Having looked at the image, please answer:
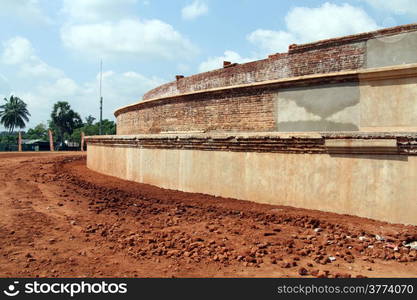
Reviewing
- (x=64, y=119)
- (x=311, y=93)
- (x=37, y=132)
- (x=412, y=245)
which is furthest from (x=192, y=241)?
(x=37, y=132)

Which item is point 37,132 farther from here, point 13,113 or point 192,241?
point 192,241

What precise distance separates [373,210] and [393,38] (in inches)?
161

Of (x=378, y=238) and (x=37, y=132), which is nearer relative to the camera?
(x=378, y=238)

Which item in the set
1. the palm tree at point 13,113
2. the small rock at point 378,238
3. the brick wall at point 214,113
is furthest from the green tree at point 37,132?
the small rock at point 378,238

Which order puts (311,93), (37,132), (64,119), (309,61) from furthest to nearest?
(37,132) < (64,119) < (309,61) < (311,93)

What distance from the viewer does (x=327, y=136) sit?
16.8 feet

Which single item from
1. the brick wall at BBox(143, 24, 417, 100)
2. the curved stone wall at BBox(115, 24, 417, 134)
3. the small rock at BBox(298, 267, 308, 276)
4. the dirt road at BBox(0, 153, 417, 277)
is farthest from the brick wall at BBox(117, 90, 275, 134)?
the small rock at BBox(298, 267, 308, 276)

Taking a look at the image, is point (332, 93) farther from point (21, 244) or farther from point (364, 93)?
point (21, 244)

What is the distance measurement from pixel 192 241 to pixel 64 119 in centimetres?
5420

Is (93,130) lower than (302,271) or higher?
higher

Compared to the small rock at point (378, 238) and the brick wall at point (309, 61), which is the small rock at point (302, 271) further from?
the brick wall at point (309, 61)

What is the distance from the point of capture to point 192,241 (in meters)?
4.02

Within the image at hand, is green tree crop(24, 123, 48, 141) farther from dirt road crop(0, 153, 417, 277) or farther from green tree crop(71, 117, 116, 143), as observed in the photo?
dirt road crop(0, 153, 417, 277)

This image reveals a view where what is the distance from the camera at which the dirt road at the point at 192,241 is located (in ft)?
10.7
